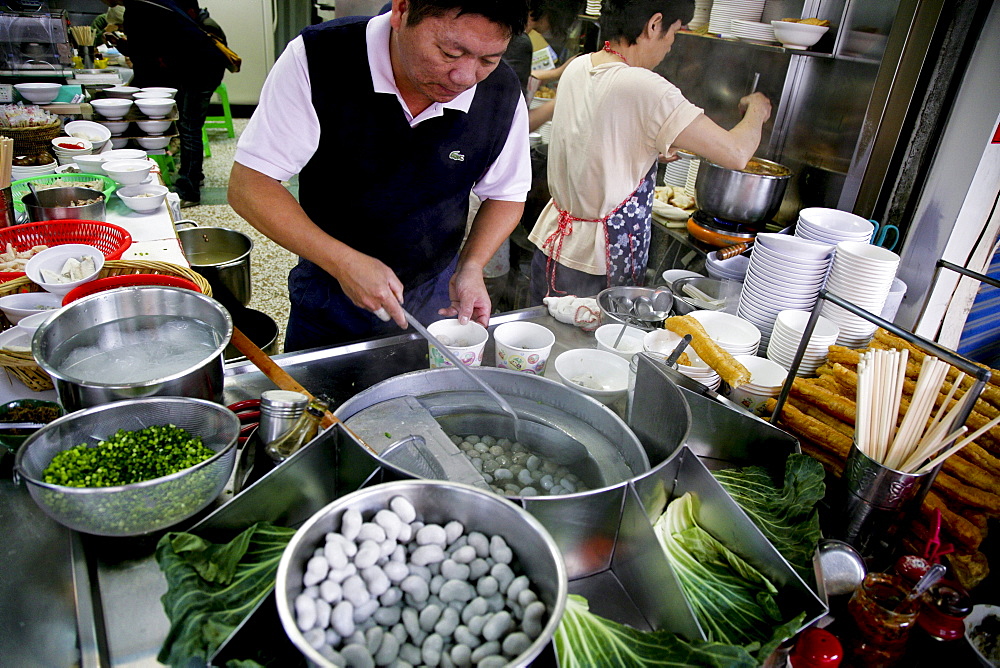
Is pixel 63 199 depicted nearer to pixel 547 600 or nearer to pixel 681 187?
pixel 547 600

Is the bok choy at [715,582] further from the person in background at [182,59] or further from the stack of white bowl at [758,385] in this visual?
the person in background at [182,59]

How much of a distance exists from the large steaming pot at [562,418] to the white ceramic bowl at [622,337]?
0.46m

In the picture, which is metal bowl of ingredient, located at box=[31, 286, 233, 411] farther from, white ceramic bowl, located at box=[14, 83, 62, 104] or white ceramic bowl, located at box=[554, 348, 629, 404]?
white ceramic bowl, located at box=[14, 83, 62, 104]

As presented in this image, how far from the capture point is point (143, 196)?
296cm

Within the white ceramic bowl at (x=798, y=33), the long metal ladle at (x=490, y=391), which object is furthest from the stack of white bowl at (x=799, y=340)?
the white ceramic bowl at (x=798, y=33)

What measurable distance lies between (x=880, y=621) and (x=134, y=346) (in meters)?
1.66

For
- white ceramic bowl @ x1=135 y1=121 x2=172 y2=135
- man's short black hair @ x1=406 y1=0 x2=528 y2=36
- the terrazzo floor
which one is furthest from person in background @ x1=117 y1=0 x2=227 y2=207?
man's short black hair @ x1=406 y1=0 x2=528 y2=36

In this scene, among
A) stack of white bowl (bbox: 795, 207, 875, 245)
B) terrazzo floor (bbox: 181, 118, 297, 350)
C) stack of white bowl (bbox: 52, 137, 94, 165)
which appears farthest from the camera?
terrazzo floor (bbox: 181, 118, 297, 350)

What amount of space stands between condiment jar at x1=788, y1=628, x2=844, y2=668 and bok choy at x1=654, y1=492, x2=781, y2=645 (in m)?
0.05

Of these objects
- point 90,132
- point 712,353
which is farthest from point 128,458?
point 90,132

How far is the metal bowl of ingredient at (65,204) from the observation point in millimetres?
2447

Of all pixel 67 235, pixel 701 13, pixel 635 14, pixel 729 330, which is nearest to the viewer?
pixel 729 330

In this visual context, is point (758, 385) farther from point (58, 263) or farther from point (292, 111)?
point (58, 263)

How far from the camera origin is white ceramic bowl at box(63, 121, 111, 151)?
12.6 ft
